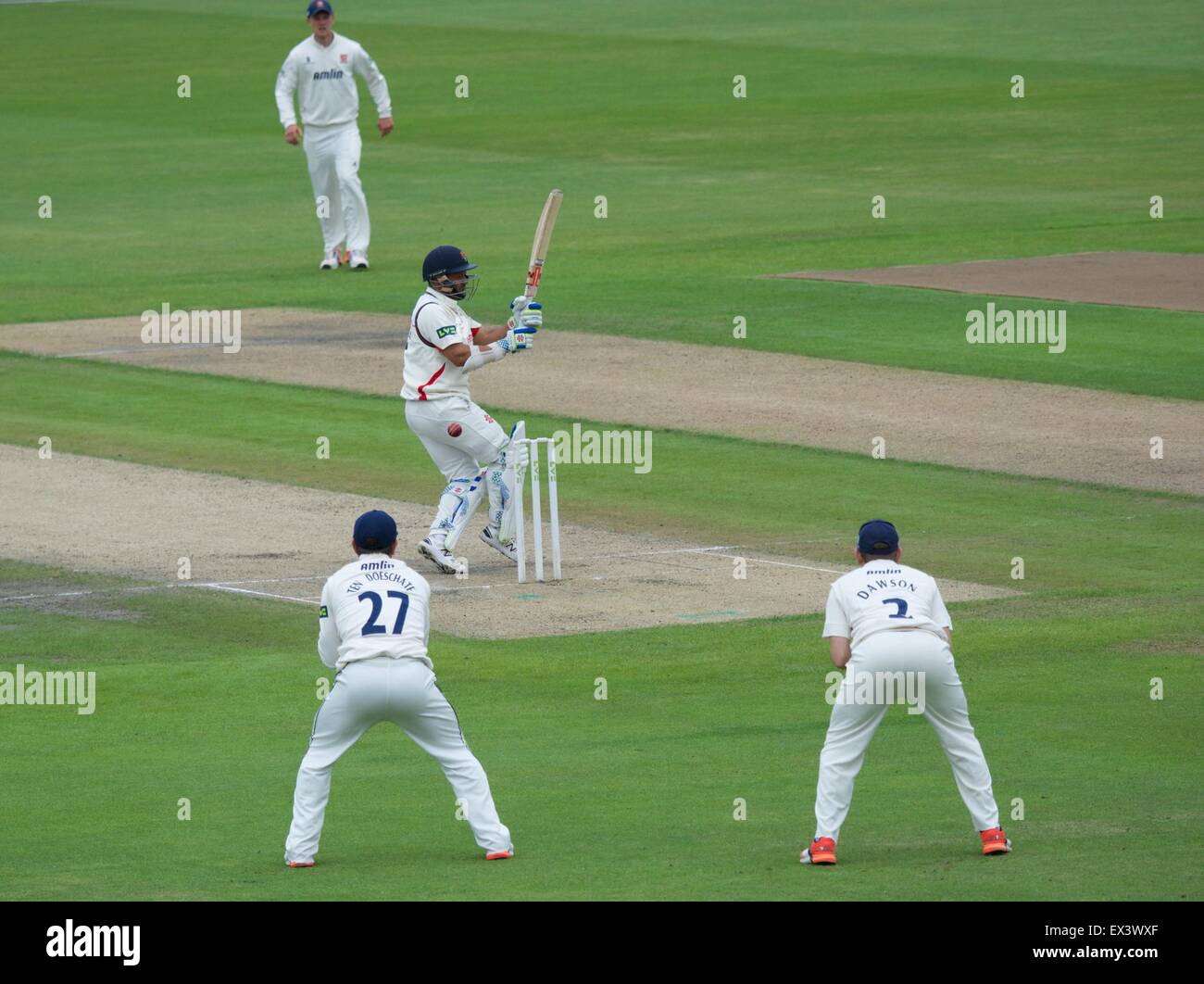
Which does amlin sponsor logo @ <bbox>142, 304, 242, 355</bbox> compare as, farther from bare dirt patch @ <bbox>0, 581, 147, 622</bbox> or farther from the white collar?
the white collar

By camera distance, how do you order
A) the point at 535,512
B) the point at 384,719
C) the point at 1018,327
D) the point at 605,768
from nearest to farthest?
the point at 384,719
the point at 605,768
the point at 535,512
the point at 1018,327

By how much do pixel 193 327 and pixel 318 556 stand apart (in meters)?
11.4

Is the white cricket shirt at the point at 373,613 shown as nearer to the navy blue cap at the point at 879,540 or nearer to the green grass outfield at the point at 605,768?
the green grass outfield at the point at 605,768

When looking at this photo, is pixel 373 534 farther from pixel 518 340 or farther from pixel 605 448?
pixel 605 448

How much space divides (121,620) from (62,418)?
7854 millimetres

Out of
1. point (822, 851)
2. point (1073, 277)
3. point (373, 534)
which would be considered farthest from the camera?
point (1073, 277)

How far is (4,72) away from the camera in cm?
5972

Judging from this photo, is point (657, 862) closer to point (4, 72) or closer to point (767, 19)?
point (4, 72)

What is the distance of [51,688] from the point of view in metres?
14.9

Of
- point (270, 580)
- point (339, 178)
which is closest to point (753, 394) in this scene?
point (270, 580)

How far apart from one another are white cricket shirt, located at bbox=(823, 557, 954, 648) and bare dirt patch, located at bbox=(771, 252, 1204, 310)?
18.3 metres

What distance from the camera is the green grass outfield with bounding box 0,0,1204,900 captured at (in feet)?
38.3

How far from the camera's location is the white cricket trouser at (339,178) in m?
32.8

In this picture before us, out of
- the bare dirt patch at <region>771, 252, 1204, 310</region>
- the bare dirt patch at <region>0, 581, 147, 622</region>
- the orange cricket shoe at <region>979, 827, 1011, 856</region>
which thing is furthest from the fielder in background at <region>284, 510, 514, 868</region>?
the bare dirt patch at <region>771, 252, 1204, 310</region>
